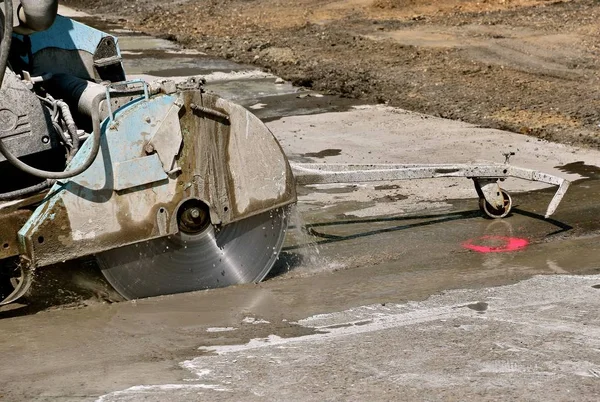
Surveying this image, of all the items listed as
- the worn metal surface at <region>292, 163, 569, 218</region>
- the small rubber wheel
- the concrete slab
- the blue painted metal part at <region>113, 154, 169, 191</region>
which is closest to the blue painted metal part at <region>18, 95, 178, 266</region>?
the blue painted metal part at <region>113, 154, 169, 191</region>

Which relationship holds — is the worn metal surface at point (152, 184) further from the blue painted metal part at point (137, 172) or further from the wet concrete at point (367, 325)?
the wet concrete at point (367, 325)

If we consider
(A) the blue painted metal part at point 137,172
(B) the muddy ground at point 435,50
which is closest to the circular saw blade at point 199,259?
(A) the blue painted metal part at point 137,172

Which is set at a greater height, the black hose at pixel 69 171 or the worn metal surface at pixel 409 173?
the black hose at pixel 69 171

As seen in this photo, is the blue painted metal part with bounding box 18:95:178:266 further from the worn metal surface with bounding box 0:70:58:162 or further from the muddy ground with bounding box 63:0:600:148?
the muddy ground with bounding box 63:0:600:148

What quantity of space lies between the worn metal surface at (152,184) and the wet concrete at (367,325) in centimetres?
38

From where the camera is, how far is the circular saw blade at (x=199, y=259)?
546 centimetres

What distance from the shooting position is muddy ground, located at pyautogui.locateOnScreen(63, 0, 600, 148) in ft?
34.6

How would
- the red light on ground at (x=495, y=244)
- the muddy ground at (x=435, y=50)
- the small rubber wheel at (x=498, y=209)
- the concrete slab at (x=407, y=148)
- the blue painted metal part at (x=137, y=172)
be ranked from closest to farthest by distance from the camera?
1. the blue painted metal part at (x=137, y=172)
2. the red light on ground at (x=495, y=244)
3. the small rubber wheel at (x=498, y=209)
4. the concrete slab at (x=407, y=148)
5. the muddy ground at (x=435, y=50)

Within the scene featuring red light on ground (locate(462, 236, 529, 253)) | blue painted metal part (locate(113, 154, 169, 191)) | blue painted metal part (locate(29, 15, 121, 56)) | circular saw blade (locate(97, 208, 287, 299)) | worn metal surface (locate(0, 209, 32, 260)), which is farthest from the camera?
red light on ground (locate(462, 236, 529, 253))

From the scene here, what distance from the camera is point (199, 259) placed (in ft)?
18.5

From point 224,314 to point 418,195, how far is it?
2.88 metres

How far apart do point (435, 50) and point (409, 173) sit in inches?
275

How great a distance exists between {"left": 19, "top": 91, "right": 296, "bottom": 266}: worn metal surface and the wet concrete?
385 mm

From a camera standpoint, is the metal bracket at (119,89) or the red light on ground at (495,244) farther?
the red light on ground at (495,244)
